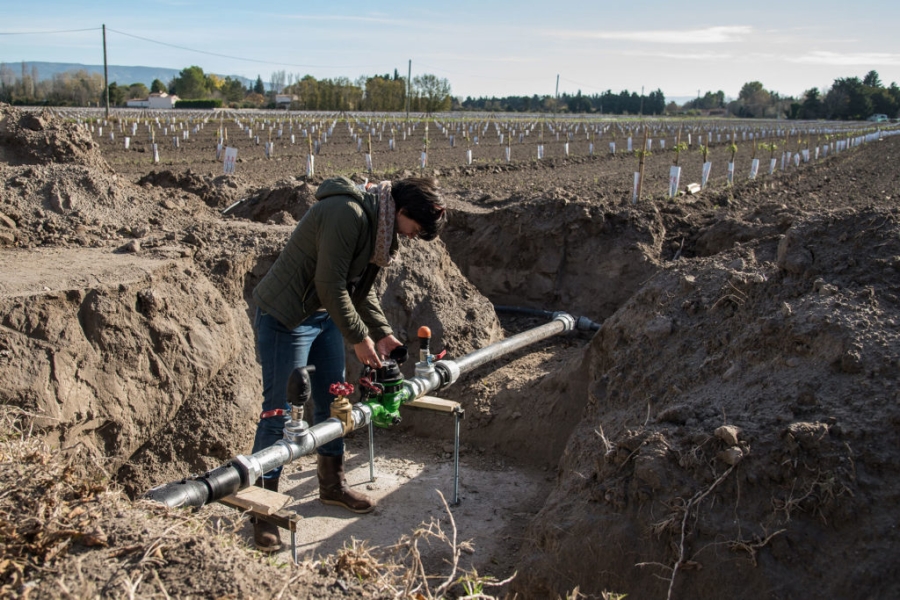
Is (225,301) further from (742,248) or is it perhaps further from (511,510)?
(742,248)

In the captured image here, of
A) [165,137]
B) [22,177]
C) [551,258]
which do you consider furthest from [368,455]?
[165,137]

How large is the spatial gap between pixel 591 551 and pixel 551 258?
516cm

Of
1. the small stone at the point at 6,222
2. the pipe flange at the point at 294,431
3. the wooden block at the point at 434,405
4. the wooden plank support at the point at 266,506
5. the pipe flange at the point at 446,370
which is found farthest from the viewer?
the small stone at the point at 6,222

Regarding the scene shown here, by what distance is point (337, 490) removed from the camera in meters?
4.28

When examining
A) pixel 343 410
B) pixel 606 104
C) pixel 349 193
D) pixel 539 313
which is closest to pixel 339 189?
pixel 349 193

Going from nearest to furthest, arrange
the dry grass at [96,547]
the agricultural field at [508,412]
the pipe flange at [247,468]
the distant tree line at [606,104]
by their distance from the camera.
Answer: the dry grass at [96,547]
the agricultural field at [508,412]
the pipe flange at [247,468]
the distant tree line at [606,104]

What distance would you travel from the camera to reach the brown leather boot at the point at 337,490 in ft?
13.9

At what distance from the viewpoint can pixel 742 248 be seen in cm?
491

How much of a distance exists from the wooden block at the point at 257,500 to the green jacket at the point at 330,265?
0.79 metres

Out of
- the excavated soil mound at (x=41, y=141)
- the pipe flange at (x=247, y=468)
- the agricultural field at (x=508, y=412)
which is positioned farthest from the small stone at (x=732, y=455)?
the excavated soil mound at (x=41, y=141)

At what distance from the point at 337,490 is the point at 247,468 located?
3.84 ft

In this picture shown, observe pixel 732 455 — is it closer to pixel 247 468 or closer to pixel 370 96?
pixel 247 468

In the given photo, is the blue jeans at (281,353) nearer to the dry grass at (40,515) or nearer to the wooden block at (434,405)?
the wooden block at (434,405)

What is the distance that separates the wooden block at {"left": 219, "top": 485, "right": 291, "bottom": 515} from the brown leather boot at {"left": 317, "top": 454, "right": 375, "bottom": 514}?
3.13 feet
